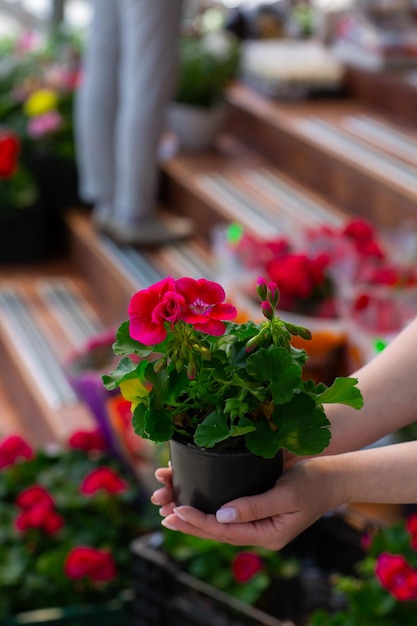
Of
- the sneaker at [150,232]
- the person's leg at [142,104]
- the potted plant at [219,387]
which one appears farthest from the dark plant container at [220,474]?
the sneaker at [150,232]

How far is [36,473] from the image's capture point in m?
2.34

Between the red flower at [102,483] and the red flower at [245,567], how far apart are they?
42 centimetres

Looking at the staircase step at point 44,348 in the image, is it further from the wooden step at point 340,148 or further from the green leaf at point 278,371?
the green leaf at point 278,371

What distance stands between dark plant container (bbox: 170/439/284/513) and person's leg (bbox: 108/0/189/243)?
7.70 ft

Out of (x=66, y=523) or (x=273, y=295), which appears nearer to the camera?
(x=273, y=295)

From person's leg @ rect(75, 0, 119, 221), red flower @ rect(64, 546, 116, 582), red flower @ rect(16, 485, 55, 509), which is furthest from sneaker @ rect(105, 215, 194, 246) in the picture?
red flower @ rect(64, 546, 116, 582)

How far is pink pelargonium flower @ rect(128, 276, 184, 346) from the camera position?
102cm

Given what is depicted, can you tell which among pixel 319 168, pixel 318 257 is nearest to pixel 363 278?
pixel 318 257

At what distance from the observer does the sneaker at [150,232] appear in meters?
3.71

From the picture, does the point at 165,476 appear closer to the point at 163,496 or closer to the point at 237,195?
the point at 163,496

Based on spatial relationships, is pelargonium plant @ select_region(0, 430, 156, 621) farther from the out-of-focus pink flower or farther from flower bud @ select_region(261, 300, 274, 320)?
the out-of-focus pink flower

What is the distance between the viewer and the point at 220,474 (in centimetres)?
110

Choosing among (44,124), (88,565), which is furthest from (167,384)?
(44,124)

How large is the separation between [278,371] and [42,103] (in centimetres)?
348
